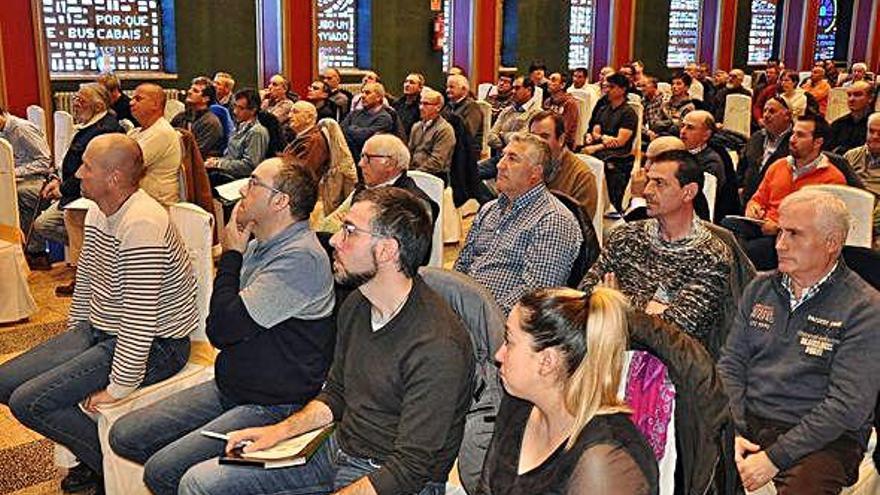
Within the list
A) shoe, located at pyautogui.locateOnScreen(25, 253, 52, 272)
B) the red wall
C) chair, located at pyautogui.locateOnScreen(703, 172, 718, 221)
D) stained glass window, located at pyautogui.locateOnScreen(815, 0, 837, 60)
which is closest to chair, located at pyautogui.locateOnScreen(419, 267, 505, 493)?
chair, located at pyautogui.locateOnScreen(703, 172, 718, 221)

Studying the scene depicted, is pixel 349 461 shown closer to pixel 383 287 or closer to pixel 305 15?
pixel 383 287

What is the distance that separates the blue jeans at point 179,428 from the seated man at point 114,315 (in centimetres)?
21

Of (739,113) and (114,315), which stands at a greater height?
(739,113)

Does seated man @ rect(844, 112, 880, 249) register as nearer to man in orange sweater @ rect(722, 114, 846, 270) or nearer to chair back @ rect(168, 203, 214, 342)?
man in orange sweater @ rect(722, 114, 846, 270)

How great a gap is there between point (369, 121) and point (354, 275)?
5.26 meters

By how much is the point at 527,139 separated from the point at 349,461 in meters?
1.77

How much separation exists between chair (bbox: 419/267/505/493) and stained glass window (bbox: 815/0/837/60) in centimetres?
2014

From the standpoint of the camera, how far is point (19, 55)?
9.61 m

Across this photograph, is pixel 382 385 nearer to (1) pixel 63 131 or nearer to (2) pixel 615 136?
(2) pixel 615 136

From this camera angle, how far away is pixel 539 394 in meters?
1.81

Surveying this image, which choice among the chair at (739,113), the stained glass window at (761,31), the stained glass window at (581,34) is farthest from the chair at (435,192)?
the stained glass window at (761,31)

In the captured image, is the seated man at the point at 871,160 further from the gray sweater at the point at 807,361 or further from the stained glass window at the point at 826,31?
the stained glass window at the point at 826,31

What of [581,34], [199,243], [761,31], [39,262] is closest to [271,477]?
[199,243]

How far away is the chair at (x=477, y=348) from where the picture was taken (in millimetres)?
2398
